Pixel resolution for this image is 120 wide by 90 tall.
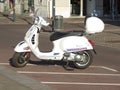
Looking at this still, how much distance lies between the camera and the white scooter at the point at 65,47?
12.7 meters

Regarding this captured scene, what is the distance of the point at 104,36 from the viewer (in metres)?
23.9

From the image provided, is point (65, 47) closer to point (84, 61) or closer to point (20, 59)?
point (84, 61)

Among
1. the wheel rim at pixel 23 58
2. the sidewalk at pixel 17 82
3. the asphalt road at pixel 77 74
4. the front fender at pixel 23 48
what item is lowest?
the asphalt road at pixel 77 74

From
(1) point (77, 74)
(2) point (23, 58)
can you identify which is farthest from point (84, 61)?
(2) point (23, 58)

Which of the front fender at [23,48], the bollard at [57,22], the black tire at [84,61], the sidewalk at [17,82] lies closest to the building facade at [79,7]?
the bollard at [57,22]

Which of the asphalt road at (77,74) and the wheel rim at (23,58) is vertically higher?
the wheel rim at (23,58)

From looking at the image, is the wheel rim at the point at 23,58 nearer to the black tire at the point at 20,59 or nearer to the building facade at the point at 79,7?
the black tire at the point at 20,59

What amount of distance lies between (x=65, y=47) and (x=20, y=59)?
1.22 m

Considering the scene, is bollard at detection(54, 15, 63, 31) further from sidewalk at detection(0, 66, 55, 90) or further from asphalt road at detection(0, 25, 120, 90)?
sidewalk at detection(0, 66, 55, 90)

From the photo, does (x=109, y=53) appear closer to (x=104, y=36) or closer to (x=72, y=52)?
(x=72, y=52)

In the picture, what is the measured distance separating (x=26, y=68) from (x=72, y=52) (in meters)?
1.27

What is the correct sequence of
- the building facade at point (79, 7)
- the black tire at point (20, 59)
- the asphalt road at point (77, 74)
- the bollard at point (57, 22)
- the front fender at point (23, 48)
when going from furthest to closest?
the building facade at point (79, 7)
the bollard at point (57, 22)
the black tire at point (20, 59)
the front fender at point (23, 48)
the asphalt road at point (77, 74)

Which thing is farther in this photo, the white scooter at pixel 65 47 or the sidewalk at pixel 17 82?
the white scooter at pixel 65 47

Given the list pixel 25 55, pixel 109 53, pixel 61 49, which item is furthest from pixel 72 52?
pixel 109 53
